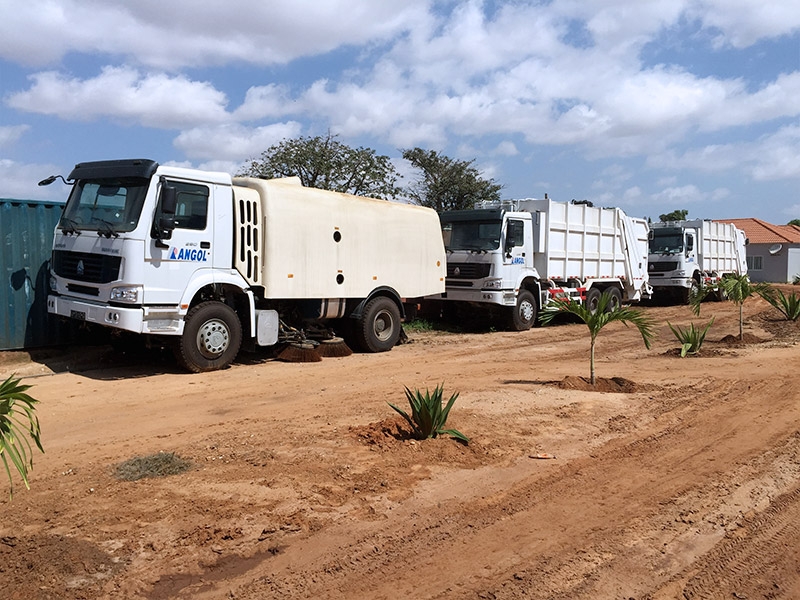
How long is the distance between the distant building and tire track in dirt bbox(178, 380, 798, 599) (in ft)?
145

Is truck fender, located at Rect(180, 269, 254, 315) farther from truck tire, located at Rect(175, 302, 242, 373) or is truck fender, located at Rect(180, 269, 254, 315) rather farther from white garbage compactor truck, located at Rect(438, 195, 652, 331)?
white garbage compactor truck, located at Rect(438, 195, 652, 331)

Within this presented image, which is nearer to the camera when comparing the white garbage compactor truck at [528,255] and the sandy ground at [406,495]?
the sandy ground at [406,495]

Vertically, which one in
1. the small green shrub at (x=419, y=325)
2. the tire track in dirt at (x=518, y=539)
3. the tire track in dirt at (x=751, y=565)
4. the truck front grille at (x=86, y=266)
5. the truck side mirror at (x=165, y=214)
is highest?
the truck side mirror at (x=165, y=214)

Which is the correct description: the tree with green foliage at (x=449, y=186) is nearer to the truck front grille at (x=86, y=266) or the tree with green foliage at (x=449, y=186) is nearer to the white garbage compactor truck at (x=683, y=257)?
the white garbage compactor truck at (x=683, y=257)

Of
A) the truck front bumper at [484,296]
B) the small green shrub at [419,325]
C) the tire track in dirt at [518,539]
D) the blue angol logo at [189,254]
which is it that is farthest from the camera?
the small green shrub at [419,325]

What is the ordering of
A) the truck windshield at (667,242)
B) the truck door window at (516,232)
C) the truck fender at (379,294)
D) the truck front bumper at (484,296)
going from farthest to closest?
the truck windshield at (667,242) < the truck door window at (516,232) < the truck front bumper at (484,296) < the truck fender at (379,294)

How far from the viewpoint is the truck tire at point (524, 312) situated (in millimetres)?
17453

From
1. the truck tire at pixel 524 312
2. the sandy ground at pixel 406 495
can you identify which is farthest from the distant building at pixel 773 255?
the sandy ground at pixel 406 495

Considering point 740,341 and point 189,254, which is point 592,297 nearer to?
point 740,341

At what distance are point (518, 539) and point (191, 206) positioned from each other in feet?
24.7

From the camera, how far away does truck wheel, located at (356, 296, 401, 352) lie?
1316cm

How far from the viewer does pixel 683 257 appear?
25703mm

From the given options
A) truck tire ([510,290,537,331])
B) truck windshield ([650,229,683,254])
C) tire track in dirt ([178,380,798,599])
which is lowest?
tire track in dirt ([178,380,798,599])

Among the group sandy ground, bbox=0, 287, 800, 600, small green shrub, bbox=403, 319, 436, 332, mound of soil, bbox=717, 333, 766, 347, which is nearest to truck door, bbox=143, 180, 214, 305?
sandy ground, bbox=0, 287, 800, 600
